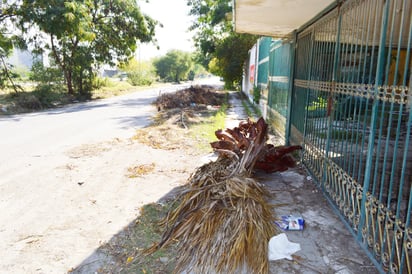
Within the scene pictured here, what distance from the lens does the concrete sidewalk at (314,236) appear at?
2396 mm

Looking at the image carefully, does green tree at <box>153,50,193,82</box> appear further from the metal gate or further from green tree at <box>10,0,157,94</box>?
the metal gate

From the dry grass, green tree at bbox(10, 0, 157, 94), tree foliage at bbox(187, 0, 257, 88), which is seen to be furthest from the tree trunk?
the dry grass

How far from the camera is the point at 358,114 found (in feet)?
9.04

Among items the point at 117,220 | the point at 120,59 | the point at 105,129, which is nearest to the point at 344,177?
the point at 117,220

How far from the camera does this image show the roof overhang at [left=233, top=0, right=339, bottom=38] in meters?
3.75

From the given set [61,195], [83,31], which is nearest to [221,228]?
[61,195]

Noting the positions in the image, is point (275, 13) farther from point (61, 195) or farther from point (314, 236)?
point (61, 195)

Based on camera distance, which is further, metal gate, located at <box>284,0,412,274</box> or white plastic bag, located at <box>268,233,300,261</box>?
white plastic bag, located at <box>268,233,300,261</box>

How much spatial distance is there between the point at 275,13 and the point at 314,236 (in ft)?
10.2

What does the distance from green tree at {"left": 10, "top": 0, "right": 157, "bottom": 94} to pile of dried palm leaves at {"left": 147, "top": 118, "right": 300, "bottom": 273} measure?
13450 millimetres

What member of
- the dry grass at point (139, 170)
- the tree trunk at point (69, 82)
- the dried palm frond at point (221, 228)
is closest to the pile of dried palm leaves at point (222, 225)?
the dried palm frond at point (221, 228)

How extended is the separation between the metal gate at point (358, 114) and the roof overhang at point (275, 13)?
7.0 inches

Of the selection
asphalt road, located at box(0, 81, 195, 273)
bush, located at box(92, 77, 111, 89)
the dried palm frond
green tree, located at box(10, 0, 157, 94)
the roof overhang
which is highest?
green tree, located at box(10, 0, 157, 94)

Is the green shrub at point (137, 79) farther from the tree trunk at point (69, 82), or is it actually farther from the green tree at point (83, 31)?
the tree trunk at point (69, 82)
